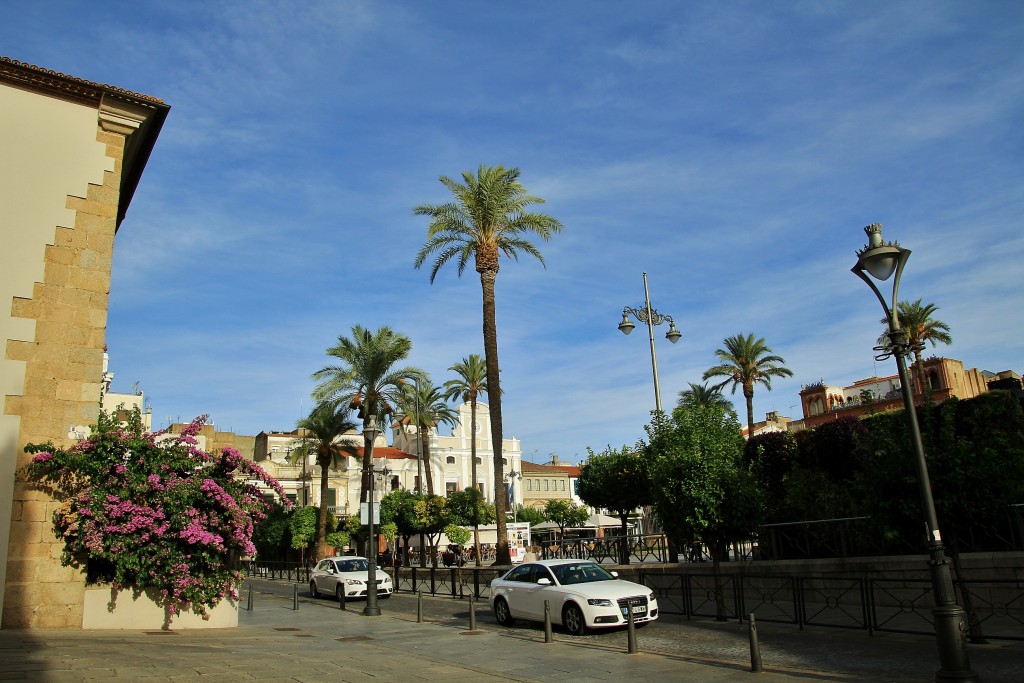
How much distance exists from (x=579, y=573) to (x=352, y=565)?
13.0 metres

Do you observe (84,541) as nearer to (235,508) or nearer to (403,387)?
(235,508)

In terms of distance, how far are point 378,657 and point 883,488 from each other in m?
9.12

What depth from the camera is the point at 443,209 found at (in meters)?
29.8

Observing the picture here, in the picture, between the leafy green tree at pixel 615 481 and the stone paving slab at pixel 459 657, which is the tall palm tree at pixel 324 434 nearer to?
the leafy green tree at pixel 615 481

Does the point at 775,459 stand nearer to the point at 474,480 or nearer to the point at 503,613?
the point at 503,613

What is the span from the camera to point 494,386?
28016 millimetres

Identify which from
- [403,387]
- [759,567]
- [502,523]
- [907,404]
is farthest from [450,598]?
[403,387]

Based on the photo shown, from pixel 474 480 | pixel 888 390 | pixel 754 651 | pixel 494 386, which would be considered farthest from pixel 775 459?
pixel 888 390

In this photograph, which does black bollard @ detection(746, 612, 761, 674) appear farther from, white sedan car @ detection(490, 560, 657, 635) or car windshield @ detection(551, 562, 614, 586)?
car windshield @ detection(551, 562, 614, 586)

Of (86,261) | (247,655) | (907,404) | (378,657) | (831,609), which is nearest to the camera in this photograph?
(907,404)

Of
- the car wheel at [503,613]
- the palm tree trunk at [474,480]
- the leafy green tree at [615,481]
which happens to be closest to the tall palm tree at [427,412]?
the palm tree trunk at [474,480]

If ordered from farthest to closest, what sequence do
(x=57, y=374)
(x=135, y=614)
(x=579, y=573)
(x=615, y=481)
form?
(x=615, y=481), (x=579, y=573), (x=135, y=614), (x=57, y=374)

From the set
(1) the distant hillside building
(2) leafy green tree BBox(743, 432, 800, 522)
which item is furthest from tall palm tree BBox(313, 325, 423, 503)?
(1) the distant hillside building

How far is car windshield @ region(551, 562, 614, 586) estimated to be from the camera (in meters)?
15.1
